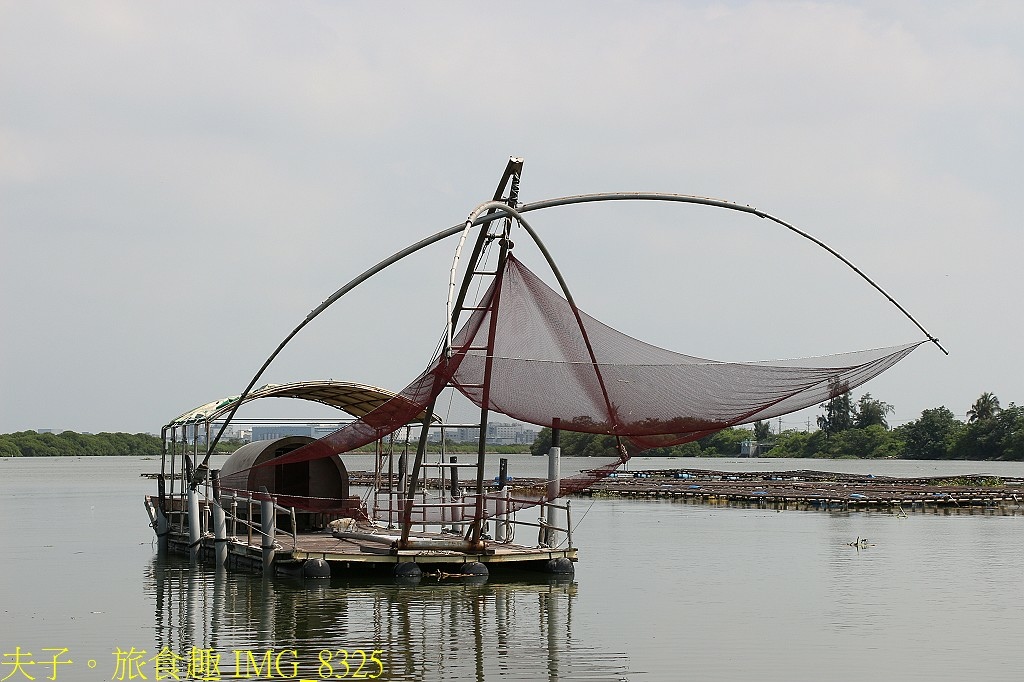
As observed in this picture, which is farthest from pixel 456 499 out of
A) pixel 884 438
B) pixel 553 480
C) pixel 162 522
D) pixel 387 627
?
pixel 884 438

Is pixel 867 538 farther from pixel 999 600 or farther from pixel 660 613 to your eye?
pixel 660 613

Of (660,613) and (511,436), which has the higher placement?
(511,436)

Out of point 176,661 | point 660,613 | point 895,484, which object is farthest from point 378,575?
point 895,484

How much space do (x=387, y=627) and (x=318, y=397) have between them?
12299mm

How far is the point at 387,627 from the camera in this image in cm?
1872

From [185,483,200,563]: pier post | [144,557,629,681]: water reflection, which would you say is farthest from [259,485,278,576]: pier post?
[185,483,200,563]: pier post

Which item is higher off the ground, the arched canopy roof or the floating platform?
the arched canopy roof

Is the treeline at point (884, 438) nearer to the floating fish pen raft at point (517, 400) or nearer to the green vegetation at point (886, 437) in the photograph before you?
the green vegetation at point (886, 437)

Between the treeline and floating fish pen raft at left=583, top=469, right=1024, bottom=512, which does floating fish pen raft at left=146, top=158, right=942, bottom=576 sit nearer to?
floating fish pen raft at left=583, top=469, right=1024, bottom=512

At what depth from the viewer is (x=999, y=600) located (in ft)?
75.0

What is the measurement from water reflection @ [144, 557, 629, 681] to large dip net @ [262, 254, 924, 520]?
1985mm

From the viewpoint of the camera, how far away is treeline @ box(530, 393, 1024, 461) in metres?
134

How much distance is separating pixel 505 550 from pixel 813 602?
18.0ft

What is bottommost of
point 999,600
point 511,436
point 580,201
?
point 999,600
